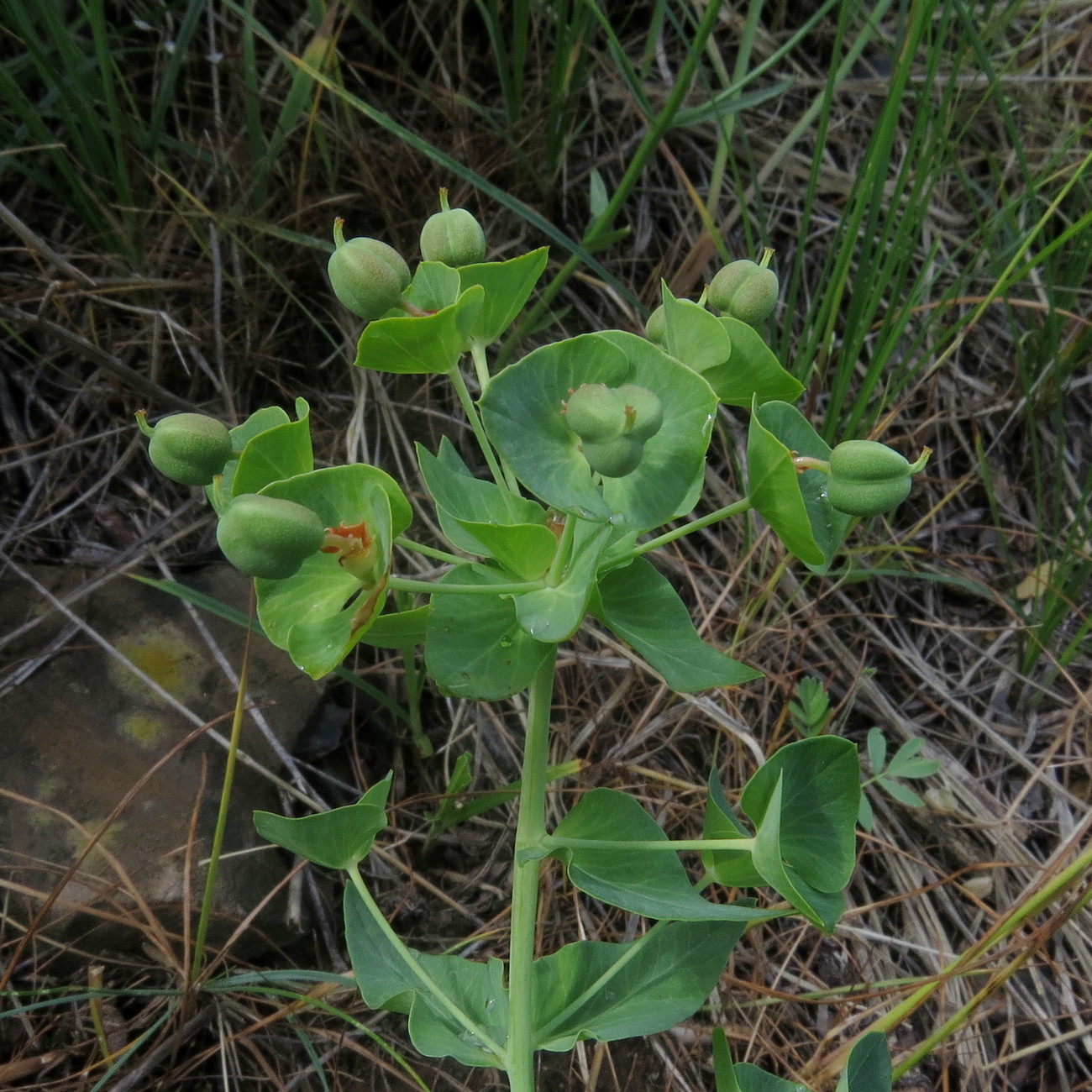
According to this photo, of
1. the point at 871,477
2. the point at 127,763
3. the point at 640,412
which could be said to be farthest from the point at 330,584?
the point at 127,763

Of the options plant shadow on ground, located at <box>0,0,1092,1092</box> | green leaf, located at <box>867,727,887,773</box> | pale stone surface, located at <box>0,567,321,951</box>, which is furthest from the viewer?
green leaf, located at <box>867,727,887,773</box>

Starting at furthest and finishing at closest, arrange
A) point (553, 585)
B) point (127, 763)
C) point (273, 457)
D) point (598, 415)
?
point (127, 763) < point (553, 585) < point (273, 457) < point (598, 415)

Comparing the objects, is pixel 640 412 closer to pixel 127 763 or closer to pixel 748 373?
pixel 748 373

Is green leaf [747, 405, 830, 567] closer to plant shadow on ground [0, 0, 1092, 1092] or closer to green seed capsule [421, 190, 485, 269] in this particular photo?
green seed capsule [421, 190, 485, 269]

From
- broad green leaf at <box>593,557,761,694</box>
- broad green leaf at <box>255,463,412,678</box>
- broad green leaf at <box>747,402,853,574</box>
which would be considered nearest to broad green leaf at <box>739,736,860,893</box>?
broad green leaf at <box>593,557,761,694</box>

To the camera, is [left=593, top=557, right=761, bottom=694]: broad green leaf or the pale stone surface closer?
[left=593, top=557, right=761, bottom=694]: broad green leaf

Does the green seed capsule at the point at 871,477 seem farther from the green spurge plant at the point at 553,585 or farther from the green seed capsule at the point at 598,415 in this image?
the green seed capsule at the point at 598,415
